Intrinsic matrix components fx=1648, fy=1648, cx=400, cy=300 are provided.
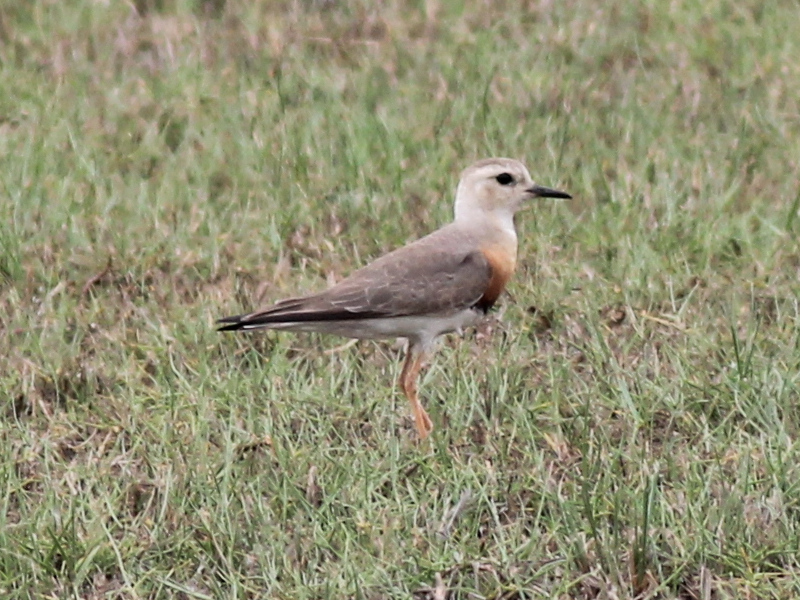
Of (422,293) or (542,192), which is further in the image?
(542,192)

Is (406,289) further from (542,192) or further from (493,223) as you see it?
(542,192)

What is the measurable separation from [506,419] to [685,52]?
4006mm

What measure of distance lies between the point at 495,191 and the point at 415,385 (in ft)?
3.85

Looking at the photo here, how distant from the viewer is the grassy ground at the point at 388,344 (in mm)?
5910

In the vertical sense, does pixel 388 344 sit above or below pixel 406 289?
below

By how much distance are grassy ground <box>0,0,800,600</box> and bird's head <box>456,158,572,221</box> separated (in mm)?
487

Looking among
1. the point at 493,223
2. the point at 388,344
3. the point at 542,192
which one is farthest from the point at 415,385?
the point at 542,192

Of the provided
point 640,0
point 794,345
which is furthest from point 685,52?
point 794,345

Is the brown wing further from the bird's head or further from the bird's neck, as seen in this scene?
the bird's head

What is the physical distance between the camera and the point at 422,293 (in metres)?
6.93

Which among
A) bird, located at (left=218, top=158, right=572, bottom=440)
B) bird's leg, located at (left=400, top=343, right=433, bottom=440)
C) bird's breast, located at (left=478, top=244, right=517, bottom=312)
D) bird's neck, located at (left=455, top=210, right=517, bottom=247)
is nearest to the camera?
bird's leg, located at (left=400, top=343, right=433, bottom=440)

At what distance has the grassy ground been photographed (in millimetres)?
5910

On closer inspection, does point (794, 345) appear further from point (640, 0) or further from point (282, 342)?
point (640, 0)

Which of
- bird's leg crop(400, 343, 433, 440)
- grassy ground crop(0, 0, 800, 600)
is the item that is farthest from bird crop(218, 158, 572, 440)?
grassy ground crop(0, 0, 800, 600)
